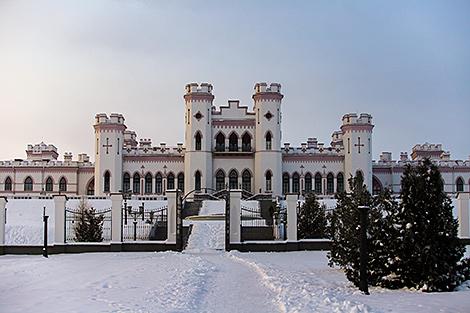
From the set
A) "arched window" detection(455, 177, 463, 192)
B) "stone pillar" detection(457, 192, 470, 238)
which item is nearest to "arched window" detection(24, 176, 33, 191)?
"arched window" detection(455, 177, 463, 192)

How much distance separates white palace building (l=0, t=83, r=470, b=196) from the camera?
5312cm

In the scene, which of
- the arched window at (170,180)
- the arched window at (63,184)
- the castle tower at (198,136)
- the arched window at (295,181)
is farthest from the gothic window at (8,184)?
the arched window at (295,181)

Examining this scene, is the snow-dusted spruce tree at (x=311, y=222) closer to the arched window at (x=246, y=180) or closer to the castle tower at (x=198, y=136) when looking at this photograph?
the castle tower at (x=198, y=136)

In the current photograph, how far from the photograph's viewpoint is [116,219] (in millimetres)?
23391

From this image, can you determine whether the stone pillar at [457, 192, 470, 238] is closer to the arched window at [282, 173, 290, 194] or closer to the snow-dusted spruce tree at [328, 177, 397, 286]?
the snow-dusted spruce tree at [328, 177, 397, 286]

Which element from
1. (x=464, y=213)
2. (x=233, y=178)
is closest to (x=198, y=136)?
(x=233, y=178)

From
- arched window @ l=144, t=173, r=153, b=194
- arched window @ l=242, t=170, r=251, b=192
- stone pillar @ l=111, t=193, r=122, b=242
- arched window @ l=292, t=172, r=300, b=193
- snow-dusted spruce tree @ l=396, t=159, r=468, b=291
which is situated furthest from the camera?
arched window @ l=144, t=173, r=153, b=194

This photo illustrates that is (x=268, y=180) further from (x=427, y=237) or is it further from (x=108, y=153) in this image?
(x=427, y=237)

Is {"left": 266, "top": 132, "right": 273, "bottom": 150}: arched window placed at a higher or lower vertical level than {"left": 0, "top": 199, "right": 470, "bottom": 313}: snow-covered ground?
higher

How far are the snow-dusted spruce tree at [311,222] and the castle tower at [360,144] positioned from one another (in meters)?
27.7

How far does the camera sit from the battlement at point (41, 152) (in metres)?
67.1

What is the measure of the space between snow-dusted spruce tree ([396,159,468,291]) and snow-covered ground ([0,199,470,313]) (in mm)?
408

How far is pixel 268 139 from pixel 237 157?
3.01 m

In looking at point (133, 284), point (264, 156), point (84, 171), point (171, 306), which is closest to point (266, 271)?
point (133, 284)
